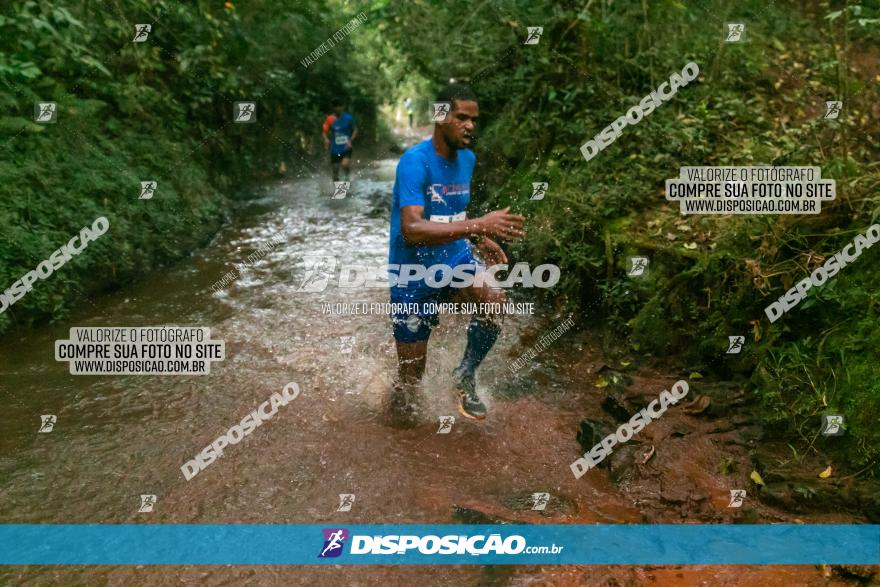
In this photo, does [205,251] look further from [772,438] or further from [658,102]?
[772,438]

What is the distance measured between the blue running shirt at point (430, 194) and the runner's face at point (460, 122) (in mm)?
158

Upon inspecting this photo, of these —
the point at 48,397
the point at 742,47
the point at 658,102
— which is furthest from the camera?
the point at 742,47

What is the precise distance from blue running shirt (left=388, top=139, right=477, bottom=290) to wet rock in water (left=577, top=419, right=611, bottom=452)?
1.39m

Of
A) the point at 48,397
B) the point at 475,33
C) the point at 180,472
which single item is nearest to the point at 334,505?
the point at 180,472

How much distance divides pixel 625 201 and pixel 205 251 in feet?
18.2

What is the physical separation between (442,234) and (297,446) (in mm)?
1722

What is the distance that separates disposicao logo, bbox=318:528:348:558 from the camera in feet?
9.99

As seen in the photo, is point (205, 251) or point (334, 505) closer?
point (334, 505)

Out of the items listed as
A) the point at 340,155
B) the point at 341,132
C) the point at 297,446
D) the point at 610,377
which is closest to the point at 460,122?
the point at 610,377

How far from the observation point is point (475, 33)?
8945 mm

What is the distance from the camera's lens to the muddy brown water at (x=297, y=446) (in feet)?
9.52

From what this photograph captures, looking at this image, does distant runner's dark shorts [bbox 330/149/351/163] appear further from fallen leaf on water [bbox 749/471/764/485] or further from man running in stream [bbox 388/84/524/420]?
fallen leaf on water [bbox 749/471/764/485]

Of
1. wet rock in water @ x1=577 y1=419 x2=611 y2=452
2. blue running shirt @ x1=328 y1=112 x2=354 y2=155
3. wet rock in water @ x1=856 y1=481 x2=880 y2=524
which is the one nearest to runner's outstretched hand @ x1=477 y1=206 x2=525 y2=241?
wet rock in water @ x1=577 y1=419 x2=611 y2=452

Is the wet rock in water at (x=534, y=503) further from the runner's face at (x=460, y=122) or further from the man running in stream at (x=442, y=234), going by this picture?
the runner's face at (x=460, y=122)
